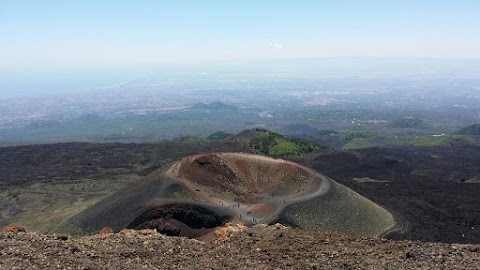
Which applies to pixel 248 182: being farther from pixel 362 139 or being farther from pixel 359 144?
pixel 362 139

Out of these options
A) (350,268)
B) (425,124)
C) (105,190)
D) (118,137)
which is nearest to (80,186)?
(105,190)

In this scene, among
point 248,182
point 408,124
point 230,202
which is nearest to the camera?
point 230,202

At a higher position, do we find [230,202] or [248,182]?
[248,182]

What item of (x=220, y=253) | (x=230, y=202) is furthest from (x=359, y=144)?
(x=220, y=253)

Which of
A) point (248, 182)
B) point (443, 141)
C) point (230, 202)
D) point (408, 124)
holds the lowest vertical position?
point (408, 124)

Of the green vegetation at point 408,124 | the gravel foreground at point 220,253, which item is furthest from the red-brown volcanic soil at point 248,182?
the green vegetation at point 408,124

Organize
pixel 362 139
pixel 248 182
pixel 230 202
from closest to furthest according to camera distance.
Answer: pixel 230 202
pixel 248 182
pixel 362 139

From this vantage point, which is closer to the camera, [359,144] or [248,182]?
[248,182]
